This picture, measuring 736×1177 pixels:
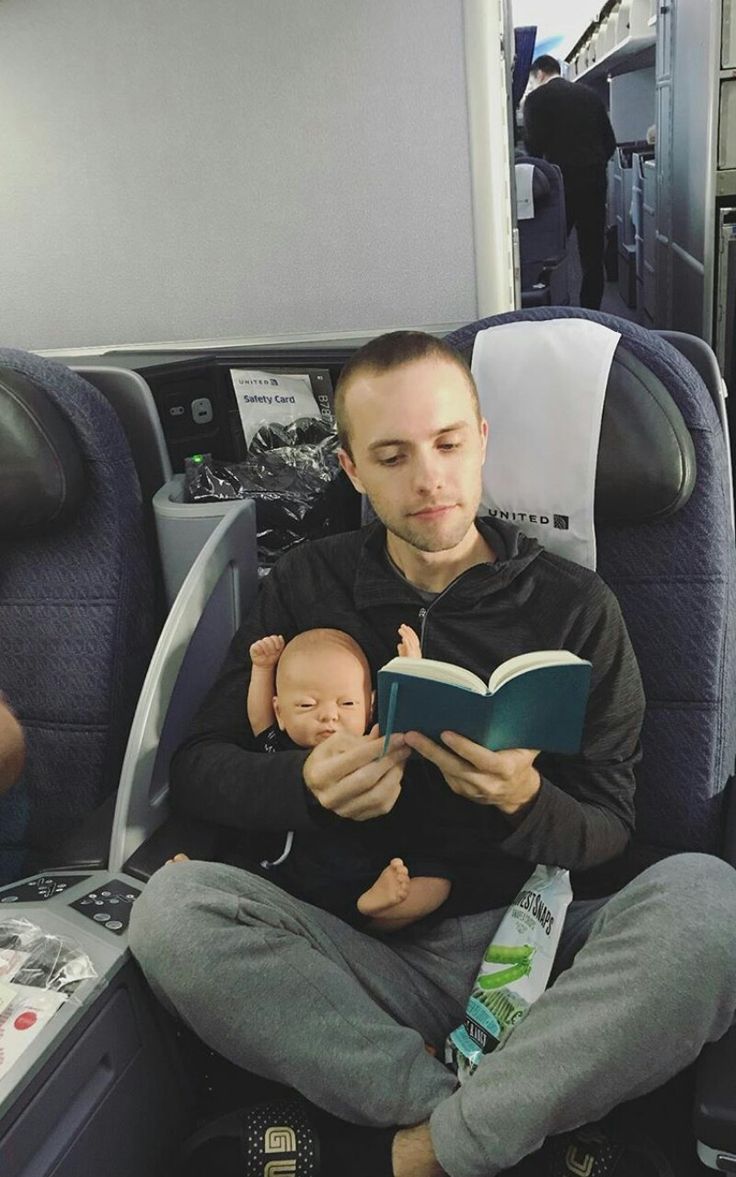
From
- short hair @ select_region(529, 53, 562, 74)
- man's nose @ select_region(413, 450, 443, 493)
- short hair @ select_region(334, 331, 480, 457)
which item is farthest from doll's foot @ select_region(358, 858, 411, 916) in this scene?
short hair @ select_region(529, 53, 562, 74)

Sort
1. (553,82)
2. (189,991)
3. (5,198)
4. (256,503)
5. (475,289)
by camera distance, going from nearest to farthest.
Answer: (189,991) < (256,503) < (475,289) < (5,198) < (553,82)

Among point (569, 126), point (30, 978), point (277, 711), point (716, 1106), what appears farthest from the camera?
point (569, 126)

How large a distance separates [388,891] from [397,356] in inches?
28.8

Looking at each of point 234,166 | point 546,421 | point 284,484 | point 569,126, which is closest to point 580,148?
point 569,126

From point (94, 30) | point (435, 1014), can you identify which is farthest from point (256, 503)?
point (94, 30)

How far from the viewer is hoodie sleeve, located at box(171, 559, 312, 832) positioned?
52.5 inches

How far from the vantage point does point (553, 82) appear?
21.0 ft

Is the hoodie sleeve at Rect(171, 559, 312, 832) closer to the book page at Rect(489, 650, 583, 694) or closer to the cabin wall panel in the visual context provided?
the book page at Rect(489, 650, 583, 694)

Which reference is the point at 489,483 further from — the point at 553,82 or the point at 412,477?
the point at 553,82

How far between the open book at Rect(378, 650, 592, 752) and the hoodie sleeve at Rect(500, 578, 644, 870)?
0.23 meters

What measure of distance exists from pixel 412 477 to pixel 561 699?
40 centimetres

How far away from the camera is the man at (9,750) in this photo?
1.48 meters

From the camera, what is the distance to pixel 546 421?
4.62ft

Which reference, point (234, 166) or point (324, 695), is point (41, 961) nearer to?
point (324, 695)
